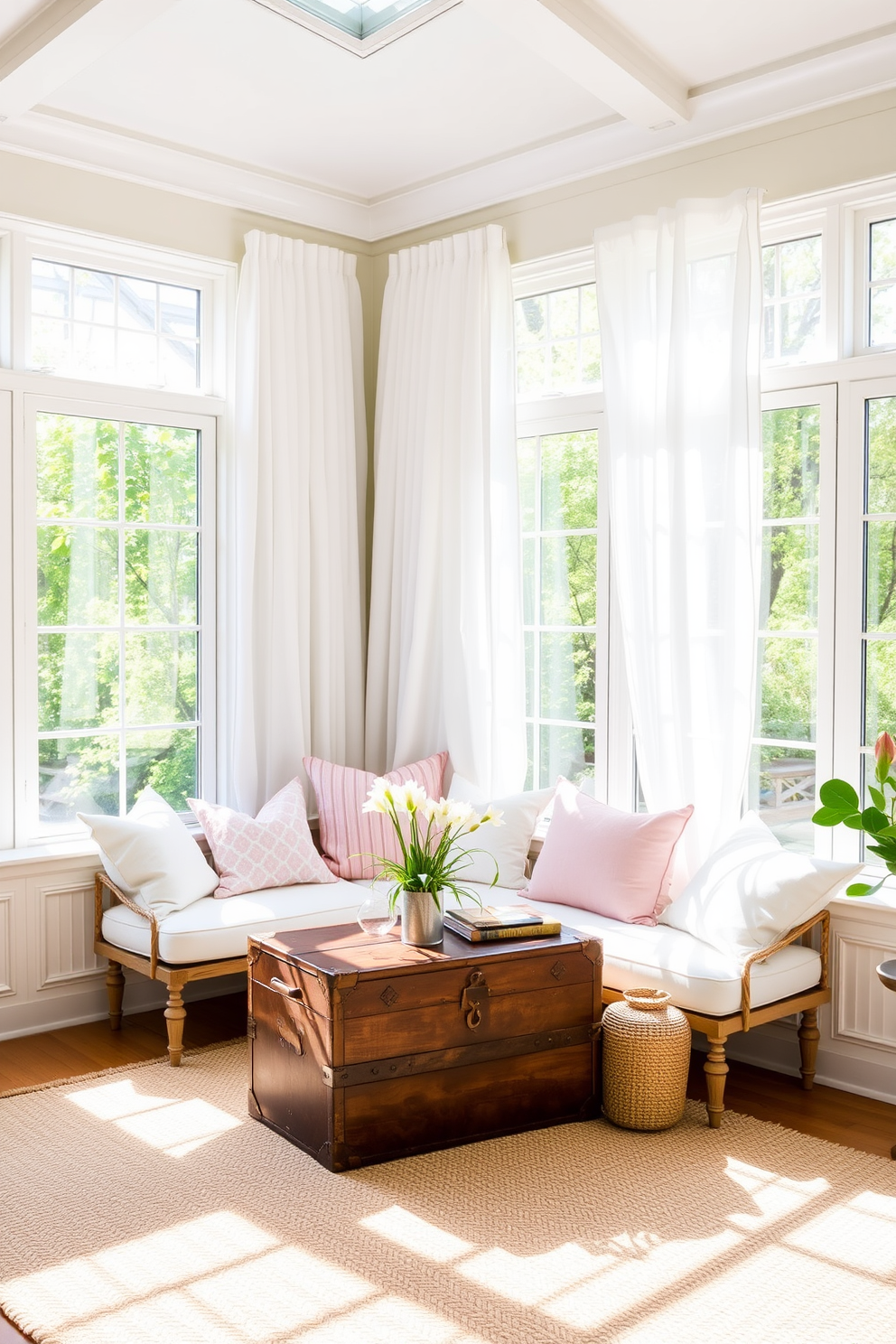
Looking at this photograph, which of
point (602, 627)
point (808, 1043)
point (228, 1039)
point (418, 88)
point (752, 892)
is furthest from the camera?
point (602, 627)

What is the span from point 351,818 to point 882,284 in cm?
275

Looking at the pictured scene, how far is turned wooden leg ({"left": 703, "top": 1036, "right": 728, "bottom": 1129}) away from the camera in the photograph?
3.36 m

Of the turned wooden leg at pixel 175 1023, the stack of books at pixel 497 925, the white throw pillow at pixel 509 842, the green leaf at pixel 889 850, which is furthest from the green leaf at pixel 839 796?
the turned wooden leg at pixel 175 1023

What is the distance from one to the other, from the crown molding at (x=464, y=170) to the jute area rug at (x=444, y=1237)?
328cm

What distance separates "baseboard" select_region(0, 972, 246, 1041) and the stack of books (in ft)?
5.35

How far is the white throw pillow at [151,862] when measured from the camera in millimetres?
4059

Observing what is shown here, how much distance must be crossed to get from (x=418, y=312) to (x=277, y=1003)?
3046 mm

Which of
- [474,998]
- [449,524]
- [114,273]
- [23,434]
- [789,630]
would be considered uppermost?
[114,273]

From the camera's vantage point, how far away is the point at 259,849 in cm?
436

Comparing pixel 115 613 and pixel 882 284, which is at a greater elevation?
pixel 882 284

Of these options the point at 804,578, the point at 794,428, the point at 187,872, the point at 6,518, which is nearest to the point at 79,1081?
the point at 187,872

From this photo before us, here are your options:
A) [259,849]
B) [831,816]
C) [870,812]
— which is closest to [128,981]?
[259,849]

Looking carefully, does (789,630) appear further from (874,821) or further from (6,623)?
(6,623)

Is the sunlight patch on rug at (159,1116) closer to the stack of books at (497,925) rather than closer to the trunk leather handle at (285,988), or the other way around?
the trunk leather handle at (285,988)
